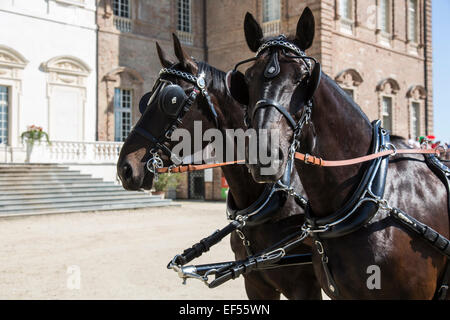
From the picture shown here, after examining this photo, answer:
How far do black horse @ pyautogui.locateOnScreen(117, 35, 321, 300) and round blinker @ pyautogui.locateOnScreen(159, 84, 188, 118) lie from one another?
9 cm

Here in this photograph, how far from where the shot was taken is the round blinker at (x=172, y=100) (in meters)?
2.93

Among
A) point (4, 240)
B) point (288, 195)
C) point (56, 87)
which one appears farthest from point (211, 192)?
point (288, 195)

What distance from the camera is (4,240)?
9688 millimetres

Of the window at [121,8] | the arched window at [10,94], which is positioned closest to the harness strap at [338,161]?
the arched window at [10,94]

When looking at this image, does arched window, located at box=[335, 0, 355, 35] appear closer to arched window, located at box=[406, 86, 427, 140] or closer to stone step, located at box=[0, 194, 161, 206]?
arched window, located at box=[406, 86, 427, 140]

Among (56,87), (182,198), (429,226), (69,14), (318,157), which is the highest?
(69,14)

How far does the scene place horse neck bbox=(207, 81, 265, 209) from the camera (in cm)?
319

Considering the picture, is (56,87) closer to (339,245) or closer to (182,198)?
(182,198)

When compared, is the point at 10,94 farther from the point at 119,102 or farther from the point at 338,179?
the point at 338,179

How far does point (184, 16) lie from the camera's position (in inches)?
917

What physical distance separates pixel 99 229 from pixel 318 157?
9845mm

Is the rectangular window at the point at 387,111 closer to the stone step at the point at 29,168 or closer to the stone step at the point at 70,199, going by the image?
the stone step at the point at 70,199

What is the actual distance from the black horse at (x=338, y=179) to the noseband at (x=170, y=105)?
28.7 inches

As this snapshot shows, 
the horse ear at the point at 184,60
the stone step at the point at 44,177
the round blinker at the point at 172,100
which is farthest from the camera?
the stone step at the point at 44,177
